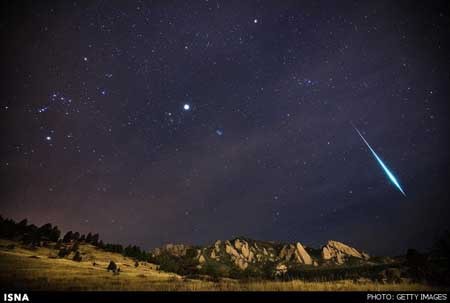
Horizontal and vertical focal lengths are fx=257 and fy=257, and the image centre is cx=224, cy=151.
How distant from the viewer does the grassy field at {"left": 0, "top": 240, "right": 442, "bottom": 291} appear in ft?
49.5

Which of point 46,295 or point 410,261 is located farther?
point 410,261

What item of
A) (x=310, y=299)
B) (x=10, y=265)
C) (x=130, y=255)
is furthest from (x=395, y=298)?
(x=130, y=255)

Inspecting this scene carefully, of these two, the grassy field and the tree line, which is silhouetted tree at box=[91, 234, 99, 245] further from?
the grassy field

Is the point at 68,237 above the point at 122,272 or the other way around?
above

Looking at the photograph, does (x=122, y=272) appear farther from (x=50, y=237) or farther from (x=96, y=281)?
(x=50, y=237)

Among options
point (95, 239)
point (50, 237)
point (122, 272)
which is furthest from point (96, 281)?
point (95, 239)

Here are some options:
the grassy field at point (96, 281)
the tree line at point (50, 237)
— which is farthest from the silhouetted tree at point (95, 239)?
the grassy field at point (96, 281)

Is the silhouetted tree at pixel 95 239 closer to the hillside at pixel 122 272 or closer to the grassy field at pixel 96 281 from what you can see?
the hillside at pixel 122 272

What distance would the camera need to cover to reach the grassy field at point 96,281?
1508cm

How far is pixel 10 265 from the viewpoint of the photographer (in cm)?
2459

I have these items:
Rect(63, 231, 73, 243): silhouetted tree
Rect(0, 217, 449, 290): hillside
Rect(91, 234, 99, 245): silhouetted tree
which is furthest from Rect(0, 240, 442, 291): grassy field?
Rect(91, 234, 99, 245): silhouetted tree

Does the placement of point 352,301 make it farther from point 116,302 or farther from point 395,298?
point 116,302

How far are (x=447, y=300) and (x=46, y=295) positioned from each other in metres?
16.2

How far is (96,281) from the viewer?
2028cm
